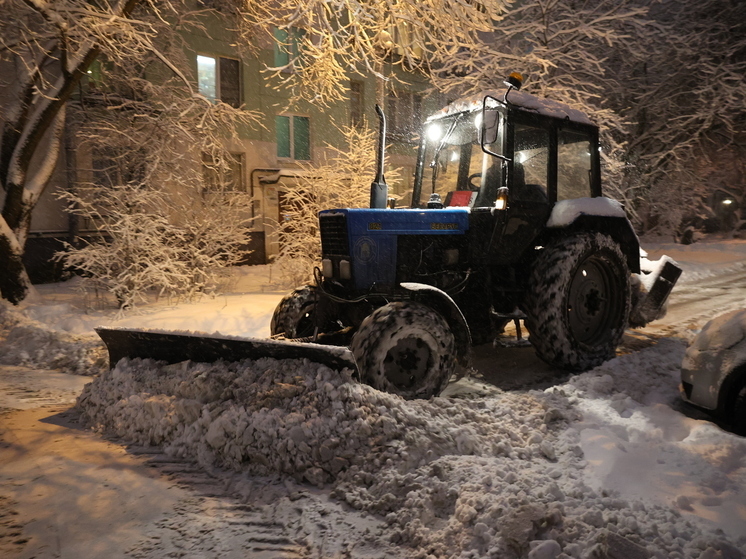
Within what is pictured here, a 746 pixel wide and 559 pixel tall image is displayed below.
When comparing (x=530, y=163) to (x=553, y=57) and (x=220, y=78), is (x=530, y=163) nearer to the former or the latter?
(x=553, y=57)

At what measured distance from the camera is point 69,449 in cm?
366

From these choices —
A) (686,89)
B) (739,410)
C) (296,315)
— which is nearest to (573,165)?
(739,410)

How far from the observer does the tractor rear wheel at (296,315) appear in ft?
18.1

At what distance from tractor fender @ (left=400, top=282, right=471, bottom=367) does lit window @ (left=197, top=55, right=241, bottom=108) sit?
45.8 feet

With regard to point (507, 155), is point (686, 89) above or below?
above

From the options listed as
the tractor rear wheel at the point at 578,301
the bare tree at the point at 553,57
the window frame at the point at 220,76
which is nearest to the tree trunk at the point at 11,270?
the tractor rear wheel at the point at 578,301

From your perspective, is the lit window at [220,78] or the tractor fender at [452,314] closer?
the tractor fender at [452,314]

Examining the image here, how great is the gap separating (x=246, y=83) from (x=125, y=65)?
6326mm

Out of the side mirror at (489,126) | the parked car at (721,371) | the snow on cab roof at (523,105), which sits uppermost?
the snow on cab roof at (523,105)

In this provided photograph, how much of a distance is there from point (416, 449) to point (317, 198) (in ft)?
25.0

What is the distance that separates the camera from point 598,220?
5.82 meters

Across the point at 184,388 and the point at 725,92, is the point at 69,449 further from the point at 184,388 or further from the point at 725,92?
the point at 725,92

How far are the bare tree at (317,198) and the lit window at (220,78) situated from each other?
7.81m

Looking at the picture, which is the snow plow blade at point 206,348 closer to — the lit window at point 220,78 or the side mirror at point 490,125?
the side mirror at point 490,125
